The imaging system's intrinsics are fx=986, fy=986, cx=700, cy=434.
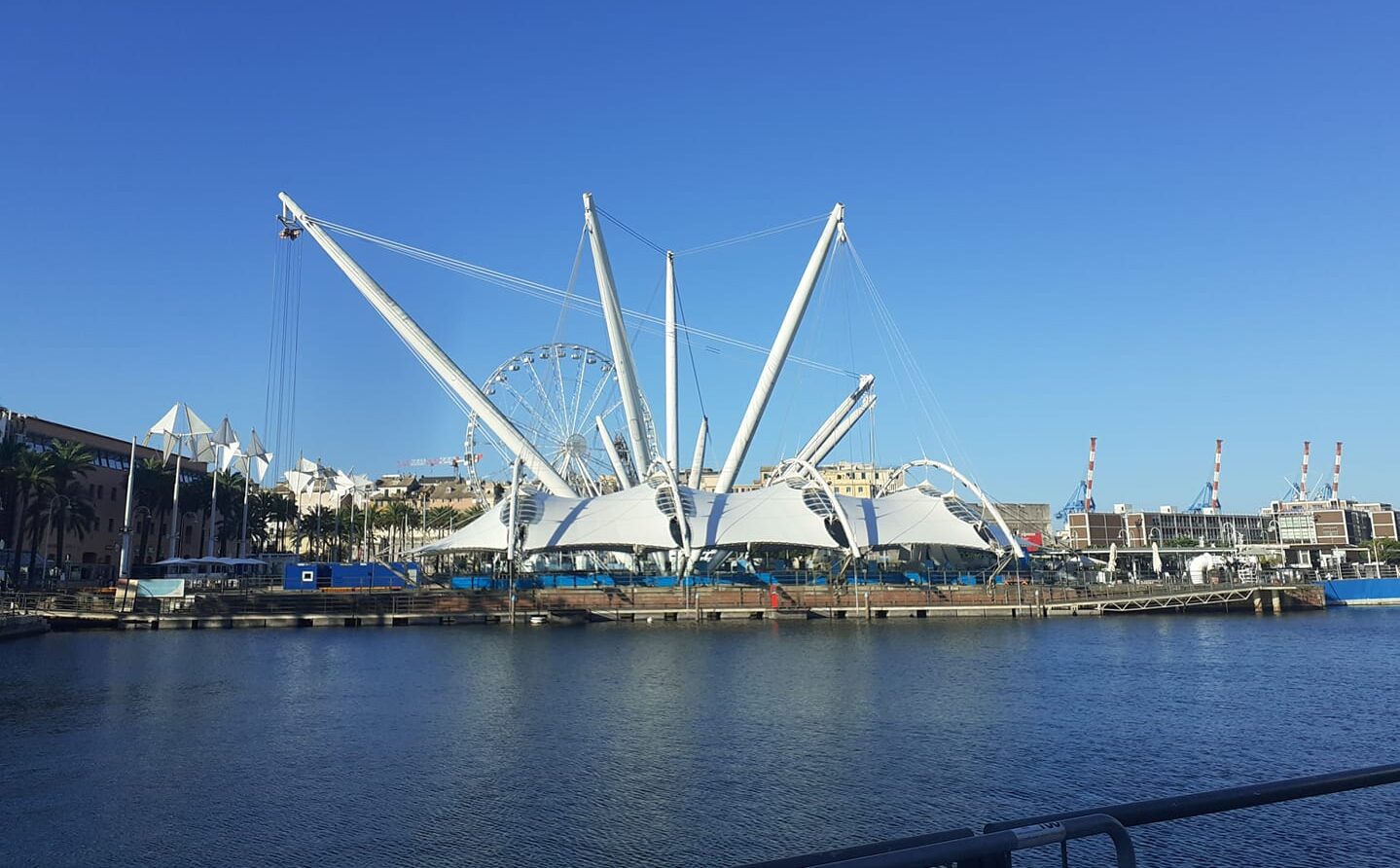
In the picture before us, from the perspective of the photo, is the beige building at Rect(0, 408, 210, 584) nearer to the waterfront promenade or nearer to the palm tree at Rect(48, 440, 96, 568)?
the palm tree at Rect(48, 440, 96, 568)

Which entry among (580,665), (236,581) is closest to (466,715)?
(580,665)

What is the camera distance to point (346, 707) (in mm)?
30812

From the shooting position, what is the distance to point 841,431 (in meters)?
83.6

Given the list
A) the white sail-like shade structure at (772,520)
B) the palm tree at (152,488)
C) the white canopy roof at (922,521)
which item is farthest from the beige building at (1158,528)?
the palm tree at (152,488)

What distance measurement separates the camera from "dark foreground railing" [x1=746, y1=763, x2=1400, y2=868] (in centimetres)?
373

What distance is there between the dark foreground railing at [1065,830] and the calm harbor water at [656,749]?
12234 millimetres

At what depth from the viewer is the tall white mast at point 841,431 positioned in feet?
272

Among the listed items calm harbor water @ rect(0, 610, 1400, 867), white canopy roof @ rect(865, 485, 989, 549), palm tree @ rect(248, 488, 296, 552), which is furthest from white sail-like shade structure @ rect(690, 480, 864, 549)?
palm tree @ rect(248, 488, 296, 552)

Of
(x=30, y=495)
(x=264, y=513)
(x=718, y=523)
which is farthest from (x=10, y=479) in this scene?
(x=718, y=523)

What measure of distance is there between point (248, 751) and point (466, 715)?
6.36 metres

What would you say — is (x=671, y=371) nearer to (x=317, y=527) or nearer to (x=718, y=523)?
(x=718, y=523)

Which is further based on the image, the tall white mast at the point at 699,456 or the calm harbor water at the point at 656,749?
the tall white mast at the point at 699,456

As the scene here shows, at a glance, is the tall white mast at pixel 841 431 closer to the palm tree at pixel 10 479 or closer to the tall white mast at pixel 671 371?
the tall white mast at pixel 671 371

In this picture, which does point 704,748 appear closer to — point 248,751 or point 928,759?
point 928,759
